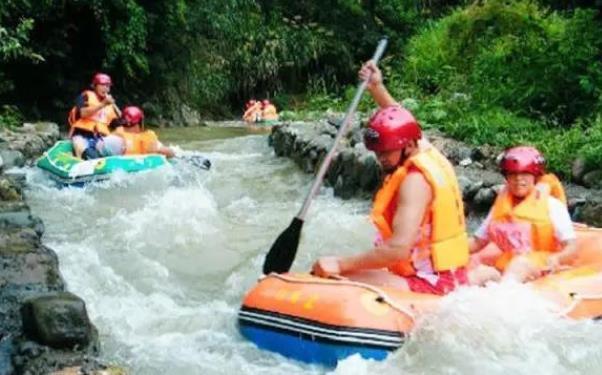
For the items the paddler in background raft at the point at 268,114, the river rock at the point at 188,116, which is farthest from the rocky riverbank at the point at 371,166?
the paddler in background raft at the point at 268,114

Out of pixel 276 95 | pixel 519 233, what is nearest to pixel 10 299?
pixel 519 233

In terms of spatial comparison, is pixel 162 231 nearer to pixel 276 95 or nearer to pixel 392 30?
pixel 276 95

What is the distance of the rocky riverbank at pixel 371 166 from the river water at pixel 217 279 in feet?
0.99

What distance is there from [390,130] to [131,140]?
722cm

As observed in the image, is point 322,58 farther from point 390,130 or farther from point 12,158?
point 390,130

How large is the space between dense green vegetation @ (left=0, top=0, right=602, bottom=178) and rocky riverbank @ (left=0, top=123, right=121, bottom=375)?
5.15 m

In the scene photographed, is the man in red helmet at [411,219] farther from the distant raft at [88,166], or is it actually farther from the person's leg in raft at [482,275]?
the distant raft at [88,166]

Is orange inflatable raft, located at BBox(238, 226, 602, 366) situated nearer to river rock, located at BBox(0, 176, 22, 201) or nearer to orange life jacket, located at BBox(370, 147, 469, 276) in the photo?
orange life jacket, located at BBox(370, 147, 469, 276)

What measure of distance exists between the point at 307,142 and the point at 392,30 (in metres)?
14.3

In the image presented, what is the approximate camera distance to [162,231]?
8.23 m

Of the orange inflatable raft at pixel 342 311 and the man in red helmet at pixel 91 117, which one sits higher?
the orange inflatable raft at pixel 342 311

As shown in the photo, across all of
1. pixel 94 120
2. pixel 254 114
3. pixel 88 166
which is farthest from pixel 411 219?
pixel 254 114

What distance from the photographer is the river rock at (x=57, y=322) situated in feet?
14.1

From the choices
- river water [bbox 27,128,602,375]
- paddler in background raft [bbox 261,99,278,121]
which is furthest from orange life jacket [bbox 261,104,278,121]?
river water [bbox 27,128,602,375]
